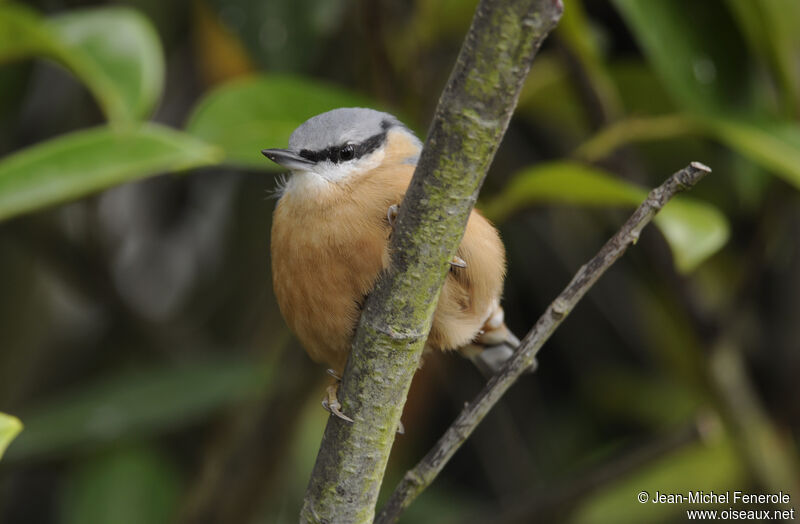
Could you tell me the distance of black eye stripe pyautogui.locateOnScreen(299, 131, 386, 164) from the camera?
1619 millimetres

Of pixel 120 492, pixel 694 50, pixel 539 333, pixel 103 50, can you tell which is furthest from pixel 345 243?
pixel 120 492

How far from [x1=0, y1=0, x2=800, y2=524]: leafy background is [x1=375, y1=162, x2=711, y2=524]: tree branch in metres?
0.58

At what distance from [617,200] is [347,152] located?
0.61 m

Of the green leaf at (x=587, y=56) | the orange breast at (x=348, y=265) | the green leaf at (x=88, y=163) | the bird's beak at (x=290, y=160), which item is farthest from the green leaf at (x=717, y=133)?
the green leaf at (x=88, y=163)

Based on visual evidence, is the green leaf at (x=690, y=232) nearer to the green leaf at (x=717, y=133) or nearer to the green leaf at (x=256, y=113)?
the green leaf at (x=717, y=133)

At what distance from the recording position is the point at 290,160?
1588 mm

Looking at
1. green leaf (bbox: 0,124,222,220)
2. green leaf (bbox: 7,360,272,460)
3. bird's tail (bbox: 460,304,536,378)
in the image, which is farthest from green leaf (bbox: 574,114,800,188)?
green leaf (bbox: 7,360,272,460)

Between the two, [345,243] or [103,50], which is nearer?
[345,243]

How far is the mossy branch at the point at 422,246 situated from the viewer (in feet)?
3.04

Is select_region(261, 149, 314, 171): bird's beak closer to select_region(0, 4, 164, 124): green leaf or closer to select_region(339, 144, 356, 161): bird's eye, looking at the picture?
select_region(339, 144, 356, 161): bird's eye

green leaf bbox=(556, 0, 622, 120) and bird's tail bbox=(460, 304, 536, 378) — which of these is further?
green leaf bbox=(556, 0, 622, 120)

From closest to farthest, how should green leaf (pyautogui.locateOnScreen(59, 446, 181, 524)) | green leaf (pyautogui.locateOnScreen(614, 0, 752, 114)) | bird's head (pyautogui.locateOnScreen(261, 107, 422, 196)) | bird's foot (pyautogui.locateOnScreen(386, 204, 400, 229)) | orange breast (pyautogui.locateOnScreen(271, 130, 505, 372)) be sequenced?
bird's foot (pyautogui.locateOnScreen(386, 204, 400, 229)) < orange breast (pyautogui.locateOnScreen(271, 130, 505, 372)) < bird's head (pyautogui.locateOnScreen(261, 107, 422, 196)) < green leaf (pyautogui.locateOnScreen(614, 0, 752, 114)) < green leaf (pyautogui.locateOnScreen(59, 446, 181, 524))

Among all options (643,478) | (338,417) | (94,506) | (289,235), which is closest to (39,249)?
(94,506)

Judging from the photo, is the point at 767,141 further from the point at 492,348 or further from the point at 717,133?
the point at 492,348
